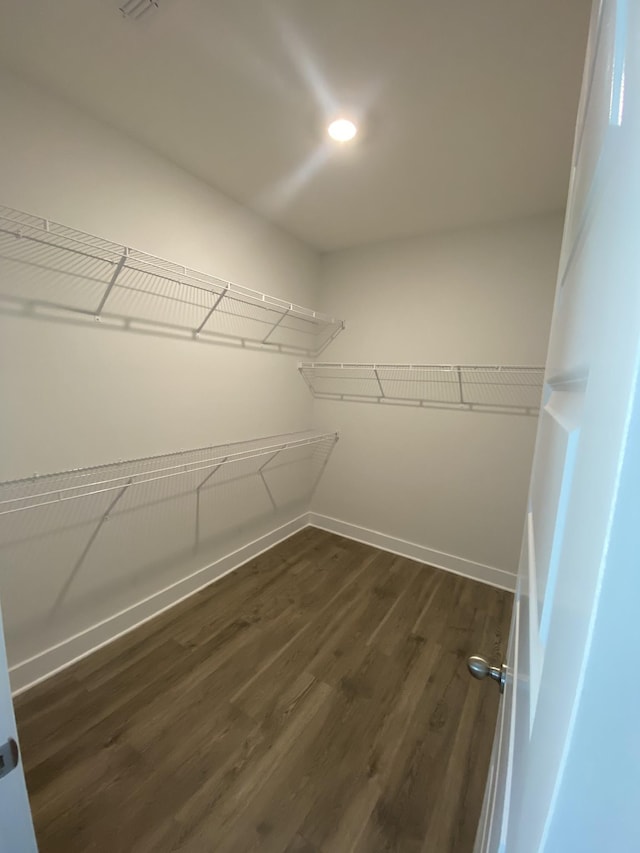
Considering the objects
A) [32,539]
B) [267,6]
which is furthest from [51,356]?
[267,6]

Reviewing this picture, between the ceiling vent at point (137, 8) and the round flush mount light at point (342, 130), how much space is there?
0.72 meters

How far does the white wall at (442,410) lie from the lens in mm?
2342

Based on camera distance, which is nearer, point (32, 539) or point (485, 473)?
point (32, 539)

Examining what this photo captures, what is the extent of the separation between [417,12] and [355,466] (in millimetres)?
2579

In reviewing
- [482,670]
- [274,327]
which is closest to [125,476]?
[274,327]

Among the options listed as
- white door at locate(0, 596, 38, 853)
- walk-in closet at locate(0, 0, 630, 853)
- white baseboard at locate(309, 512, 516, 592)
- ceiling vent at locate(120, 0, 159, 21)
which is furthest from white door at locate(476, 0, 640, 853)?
white baseboard at locate(309, 512, 516, 592)

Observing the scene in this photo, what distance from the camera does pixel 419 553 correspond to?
2.84 metres

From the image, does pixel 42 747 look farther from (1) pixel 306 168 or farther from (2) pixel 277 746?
(1) pixel 306 168

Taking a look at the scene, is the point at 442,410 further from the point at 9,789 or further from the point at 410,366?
the point at 9,789

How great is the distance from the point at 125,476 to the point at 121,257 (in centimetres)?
103

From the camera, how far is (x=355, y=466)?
3.10 meters

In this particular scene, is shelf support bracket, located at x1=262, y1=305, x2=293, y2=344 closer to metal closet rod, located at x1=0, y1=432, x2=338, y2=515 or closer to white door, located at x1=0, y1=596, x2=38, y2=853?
metal closet rod, located at x1=0, y1=432, x2=338, y2=515

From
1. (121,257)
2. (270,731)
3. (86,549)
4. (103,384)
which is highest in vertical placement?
(121,257)

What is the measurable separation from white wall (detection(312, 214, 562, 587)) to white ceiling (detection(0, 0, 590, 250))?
0.48 meters
